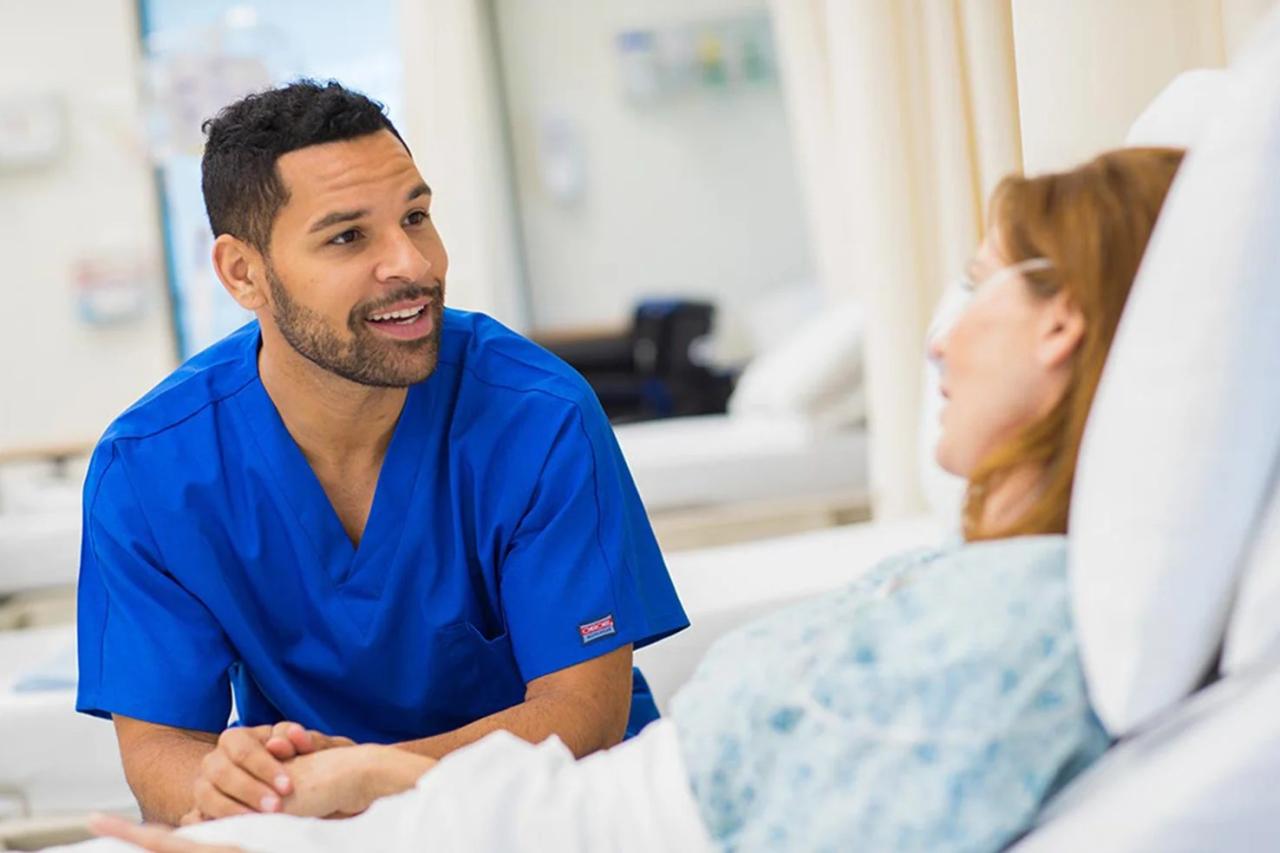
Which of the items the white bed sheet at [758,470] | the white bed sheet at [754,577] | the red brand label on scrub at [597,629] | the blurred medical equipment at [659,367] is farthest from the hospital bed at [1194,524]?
the blurred medical equipment at [659,367]

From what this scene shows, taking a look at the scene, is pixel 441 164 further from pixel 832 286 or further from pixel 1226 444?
pixel 1226 444

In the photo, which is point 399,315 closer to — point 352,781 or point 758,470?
point 352,781

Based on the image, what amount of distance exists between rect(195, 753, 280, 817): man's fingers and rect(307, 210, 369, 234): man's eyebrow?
584 mm

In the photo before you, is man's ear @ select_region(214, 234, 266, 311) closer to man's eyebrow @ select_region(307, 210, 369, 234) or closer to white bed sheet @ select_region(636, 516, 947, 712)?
man's eyebrow @ select_region(307, 210, 369, 234)

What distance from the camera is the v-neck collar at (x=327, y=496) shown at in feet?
5.58

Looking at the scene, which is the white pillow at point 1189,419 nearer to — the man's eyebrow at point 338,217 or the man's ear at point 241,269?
the man's eyebrow at point 338,217

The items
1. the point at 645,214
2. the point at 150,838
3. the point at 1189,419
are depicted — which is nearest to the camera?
the point at 1189,419

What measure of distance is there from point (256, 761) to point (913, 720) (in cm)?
64

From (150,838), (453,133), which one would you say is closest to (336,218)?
(150,838)

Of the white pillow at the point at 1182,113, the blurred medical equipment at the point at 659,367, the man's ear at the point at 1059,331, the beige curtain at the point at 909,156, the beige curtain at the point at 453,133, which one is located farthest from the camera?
the blurred medical equipment at the point at 659,367

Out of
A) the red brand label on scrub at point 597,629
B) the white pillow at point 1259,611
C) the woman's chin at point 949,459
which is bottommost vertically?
the red brand label on scrub at point 597,629

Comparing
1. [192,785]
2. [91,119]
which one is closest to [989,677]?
[192,785]

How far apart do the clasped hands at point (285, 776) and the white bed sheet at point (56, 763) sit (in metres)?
0.81

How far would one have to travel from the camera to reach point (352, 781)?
138cm
